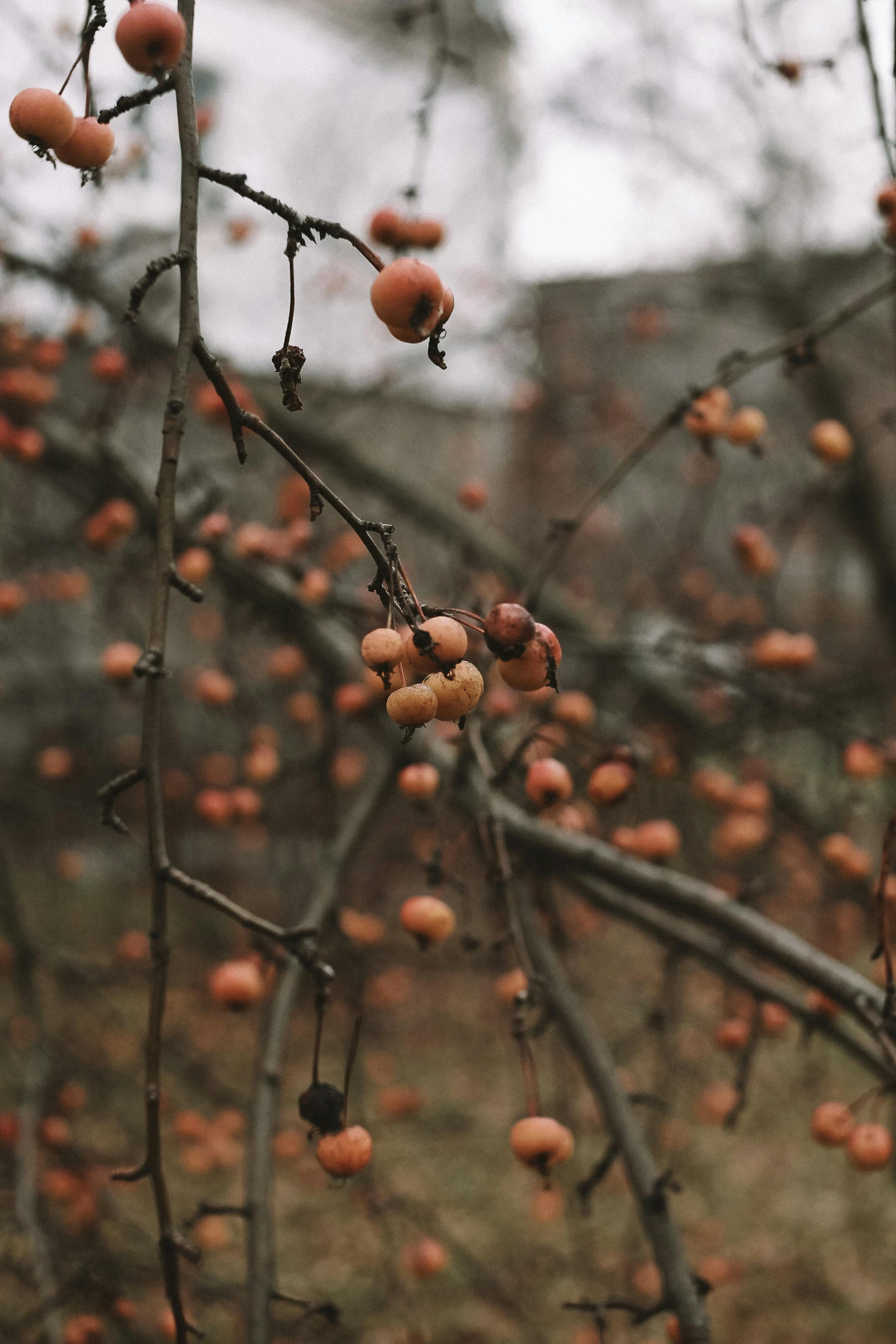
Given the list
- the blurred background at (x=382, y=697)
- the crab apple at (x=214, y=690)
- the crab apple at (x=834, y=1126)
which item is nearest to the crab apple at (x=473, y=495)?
the blurred background at (x=382, y=697)

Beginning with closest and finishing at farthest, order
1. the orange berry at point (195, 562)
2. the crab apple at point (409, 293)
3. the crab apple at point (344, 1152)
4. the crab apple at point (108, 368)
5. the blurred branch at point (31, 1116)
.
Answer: the crab apple at point (409, 293)
the crab apple at point (344, 1152)
the blurred branch at point (31, 1116)
the orange berry at point (195, 562)
the crab apple at point (108, 368)

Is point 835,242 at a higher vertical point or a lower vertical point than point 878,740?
higher

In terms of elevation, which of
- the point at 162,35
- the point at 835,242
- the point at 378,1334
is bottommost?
the point at 378,1334

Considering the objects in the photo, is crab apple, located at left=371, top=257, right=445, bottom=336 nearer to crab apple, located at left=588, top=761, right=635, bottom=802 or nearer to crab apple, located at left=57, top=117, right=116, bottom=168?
crab apple, located at left=57, top=117, right=116, bottom=168

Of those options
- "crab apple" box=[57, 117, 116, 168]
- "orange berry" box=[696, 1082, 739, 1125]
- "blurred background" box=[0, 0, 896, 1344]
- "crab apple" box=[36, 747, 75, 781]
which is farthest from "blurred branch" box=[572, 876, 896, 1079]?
"crab apple" box=[36, 747, 75, 781]

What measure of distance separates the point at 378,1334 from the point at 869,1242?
2379 millimetres

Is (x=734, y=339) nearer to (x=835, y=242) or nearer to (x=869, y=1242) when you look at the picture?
(x=835, y=242)

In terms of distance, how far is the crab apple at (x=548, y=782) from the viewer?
1.78 metres

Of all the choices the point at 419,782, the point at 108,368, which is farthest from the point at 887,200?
the point at 108,368

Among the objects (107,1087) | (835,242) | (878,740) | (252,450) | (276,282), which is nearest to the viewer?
(878,740)

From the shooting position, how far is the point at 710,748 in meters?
3.42

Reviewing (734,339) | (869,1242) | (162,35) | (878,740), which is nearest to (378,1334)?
(869,1242)

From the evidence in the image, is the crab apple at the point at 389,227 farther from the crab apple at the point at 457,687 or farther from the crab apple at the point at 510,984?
the crab apple at the point at 510,984

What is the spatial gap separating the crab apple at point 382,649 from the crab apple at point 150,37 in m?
0.66
